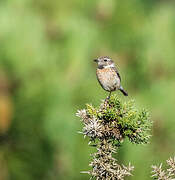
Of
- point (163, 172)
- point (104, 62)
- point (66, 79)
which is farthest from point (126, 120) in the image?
point (66, 79)

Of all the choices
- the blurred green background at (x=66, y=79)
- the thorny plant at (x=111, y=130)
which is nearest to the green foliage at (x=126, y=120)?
the thorny plant at (x=111, y=130)

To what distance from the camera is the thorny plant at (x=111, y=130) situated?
1811 mm

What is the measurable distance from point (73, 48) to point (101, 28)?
0.82 metres

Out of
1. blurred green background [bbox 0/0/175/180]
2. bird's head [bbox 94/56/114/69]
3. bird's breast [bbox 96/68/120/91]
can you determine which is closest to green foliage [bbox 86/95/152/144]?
bird's breast [bbox 96/68/120/91]

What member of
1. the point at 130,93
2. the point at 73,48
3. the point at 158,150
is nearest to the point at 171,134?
the point at 158,150

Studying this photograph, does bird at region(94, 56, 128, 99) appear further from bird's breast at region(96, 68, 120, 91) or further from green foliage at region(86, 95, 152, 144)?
green foliage at region(86, 95, 152, 144)

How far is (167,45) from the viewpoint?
7.10 metres

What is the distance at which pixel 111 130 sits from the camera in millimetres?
1969

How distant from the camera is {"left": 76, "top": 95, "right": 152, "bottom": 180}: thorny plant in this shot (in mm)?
1811

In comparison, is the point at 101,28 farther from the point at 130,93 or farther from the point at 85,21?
the point at 130,93

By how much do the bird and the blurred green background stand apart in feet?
5.61

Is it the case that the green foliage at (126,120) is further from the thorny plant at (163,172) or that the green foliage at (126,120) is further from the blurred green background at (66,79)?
the blurred green background at (66,79)

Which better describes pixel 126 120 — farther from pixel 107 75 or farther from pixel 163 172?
pixel 107 75

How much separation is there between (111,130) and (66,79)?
458 cm
